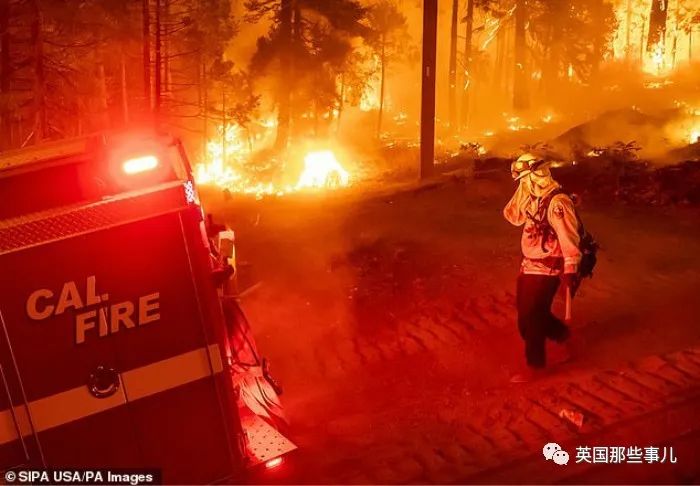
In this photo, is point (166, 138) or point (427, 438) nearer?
point (166, 138)

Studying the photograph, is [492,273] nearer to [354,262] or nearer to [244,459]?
[354,262]

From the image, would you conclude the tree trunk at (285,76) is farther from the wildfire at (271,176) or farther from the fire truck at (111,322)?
the fire truck at (111,322)

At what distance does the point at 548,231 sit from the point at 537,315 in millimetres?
705

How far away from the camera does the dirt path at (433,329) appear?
4887 millimetres

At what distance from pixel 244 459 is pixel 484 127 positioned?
36927 mm

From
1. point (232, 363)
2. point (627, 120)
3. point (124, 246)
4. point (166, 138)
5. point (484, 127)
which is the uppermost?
point (166, 138)

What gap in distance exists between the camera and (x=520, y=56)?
1411 inches

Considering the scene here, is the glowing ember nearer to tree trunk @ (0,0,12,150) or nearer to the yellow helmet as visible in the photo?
tree trunk @ (0,0,12,150)

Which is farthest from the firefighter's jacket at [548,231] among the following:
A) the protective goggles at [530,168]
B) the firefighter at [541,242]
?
the protective goggles at [530,168]

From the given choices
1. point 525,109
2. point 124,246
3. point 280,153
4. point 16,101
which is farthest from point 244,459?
point 525,109

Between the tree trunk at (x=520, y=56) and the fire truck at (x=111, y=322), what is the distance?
113ft

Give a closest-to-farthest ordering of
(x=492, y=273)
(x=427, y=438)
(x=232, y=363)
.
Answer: (x=232, y=363) → (x=427, y=438) → (x=492, y=273)

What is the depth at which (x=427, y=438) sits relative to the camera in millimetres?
4914

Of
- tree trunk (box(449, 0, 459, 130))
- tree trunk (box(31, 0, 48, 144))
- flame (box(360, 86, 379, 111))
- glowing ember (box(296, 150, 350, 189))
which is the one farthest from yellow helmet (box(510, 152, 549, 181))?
flame (box(360, 86, 379, 111))
